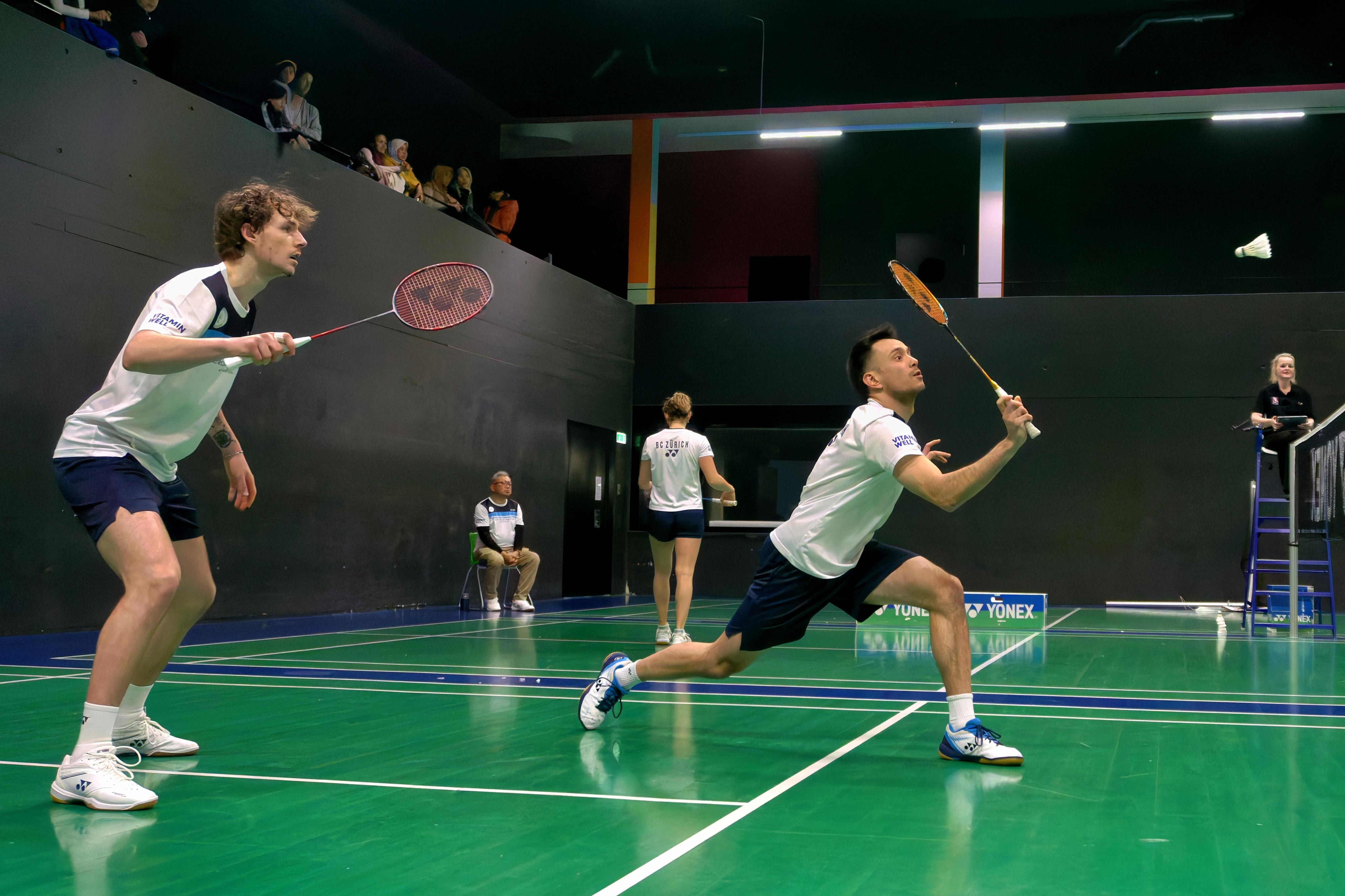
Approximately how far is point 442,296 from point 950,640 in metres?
2.58

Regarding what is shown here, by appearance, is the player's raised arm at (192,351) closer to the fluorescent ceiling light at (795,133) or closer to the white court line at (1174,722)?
the white court line at (1174,722)

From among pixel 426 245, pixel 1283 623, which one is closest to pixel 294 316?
pixel 426 245

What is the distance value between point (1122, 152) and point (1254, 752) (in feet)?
48.5

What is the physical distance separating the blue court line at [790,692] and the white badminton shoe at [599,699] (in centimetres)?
115

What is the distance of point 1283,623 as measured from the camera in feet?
35.3

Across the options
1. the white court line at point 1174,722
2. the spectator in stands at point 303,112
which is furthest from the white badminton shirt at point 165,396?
the spectator in stands at point 303,112

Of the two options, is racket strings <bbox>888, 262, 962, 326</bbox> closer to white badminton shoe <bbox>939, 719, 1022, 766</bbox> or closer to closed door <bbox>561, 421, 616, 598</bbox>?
white badminton shoe <bbox>939, 719, 1022, 766</bbox>

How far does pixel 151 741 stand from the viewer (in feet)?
11.7

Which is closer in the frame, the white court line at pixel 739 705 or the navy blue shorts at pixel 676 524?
the white court line at pixel 739 705

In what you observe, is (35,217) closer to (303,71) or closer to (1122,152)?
(303,71)

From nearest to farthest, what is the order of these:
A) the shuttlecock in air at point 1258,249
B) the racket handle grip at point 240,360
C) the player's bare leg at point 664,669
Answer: the racket handle grip at point 240,360, the player's bare leg at point 664,669, the shuttlecock in air at point 1258,249

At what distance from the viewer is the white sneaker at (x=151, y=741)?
3531 millimetres

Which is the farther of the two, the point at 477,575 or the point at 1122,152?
the point at 1122,152

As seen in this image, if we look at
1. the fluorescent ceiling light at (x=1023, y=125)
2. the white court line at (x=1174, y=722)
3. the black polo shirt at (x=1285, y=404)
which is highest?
the fluorescent ceiling light at (x=1023, y=125)
